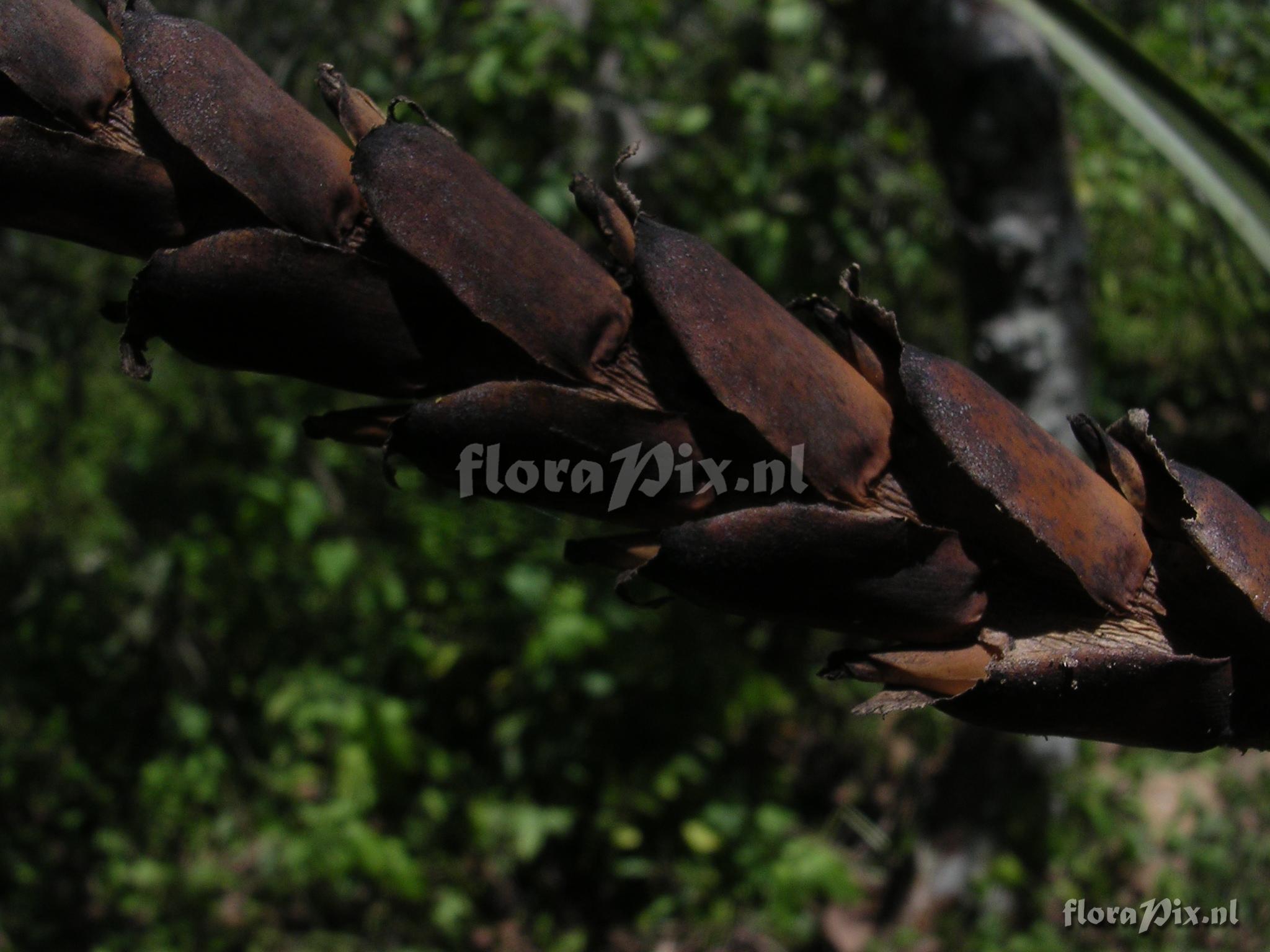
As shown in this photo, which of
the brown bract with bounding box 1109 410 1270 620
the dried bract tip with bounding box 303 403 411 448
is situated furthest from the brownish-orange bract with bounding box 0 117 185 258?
the brown bract with bounding box 1109 410 1270 620

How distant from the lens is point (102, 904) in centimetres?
295

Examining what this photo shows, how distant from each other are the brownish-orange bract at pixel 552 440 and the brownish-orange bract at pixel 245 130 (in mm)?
100

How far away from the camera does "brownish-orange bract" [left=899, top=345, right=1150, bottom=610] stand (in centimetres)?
51

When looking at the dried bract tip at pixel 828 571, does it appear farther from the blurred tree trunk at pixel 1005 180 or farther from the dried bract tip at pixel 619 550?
the blurred tree trunk at pixel 1005 180

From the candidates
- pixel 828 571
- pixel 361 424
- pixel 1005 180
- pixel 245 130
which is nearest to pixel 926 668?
pixel 828 571

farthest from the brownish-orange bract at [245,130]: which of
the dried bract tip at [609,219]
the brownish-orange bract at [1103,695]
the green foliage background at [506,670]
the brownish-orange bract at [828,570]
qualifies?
the green foliage background at [506,670]

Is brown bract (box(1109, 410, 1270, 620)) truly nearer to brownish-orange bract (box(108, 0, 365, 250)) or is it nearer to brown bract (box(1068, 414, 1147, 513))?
brown bract (box(1068, 414, 1147, 513))

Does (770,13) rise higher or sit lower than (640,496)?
higher

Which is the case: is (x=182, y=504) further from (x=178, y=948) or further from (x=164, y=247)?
(x=164, y=247)

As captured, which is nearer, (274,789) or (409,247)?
(409,247)

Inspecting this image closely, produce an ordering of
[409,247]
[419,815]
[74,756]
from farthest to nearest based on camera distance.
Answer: [74,756]
[419,815]
[409,247]

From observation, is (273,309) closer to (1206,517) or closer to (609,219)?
(609,219)

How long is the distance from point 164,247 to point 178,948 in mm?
2657

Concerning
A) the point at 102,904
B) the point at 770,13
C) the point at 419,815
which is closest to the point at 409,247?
the point at 770,13
